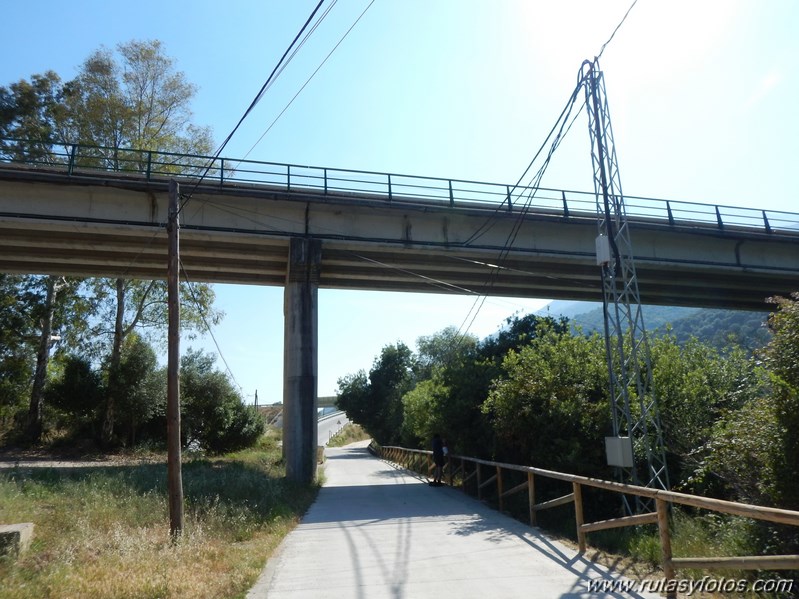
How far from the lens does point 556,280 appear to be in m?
25.8

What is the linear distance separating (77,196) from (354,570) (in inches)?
668

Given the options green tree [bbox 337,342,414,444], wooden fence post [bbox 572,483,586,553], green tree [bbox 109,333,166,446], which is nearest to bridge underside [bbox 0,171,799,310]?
green tree [bbox 109,333,166,446]

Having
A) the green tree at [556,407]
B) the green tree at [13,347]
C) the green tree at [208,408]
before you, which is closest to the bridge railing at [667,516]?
the green tree at [556,407]

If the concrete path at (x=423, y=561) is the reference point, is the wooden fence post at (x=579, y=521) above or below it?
above

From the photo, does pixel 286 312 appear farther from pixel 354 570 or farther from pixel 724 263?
pixel 724 263

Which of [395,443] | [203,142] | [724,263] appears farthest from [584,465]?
[395,443]

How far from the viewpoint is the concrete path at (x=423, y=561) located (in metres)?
6.50

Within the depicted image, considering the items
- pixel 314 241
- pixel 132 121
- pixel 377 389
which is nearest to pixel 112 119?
pixel 132 121

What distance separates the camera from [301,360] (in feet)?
65.3

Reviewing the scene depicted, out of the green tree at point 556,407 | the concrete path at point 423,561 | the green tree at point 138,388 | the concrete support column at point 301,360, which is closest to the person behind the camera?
the concrete path at point 423,561

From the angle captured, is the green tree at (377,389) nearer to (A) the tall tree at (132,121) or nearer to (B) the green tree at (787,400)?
(A) the tall tree at (132,121)

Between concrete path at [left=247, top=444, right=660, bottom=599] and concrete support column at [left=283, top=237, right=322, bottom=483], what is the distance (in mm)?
6544

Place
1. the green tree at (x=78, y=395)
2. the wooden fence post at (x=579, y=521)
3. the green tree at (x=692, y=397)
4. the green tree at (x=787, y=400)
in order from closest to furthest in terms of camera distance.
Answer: the green tree at (x=787, y=400)
the wooden fence post at (x=579, y=521)
the green tree at (x=692, y=397)
the green tree at (x=78, y=395)

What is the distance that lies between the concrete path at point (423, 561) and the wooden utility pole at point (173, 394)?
6.35ft
